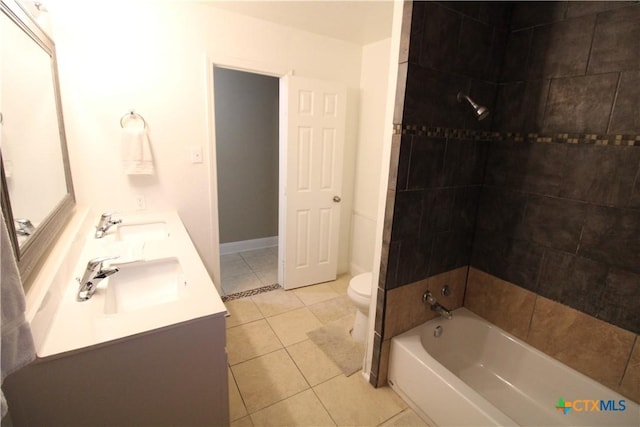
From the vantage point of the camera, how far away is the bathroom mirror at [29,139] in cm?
100

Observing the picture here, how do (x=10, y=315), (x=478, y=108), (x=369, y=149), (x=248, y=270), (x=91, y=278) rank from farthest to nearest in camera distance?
(x=248, y=270) < (x=369, y=149) < (x=478, y=108) < (x=91, y=278) < (x=10, y=315)

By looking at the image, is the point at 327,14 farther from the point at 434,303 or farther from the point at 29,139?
the point at 434,303

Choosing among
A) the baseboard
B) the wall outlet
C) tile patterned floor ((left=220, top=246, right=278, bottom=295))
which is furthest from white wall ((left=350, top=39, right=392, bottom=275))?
the wall outlet

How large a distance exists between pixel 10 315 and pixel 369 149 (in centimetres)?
260

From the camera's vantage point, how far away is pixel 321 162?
273 centimetres

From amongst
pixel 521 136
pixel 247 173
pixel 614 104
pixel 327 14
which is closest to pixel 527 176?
pixel 521 136

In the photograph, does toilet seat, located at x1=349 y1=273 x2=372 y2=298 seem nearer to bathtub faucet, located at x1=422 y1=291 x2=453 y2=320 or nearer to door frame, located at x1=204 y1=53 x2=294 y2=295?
bathtub faucet, located at x1=422 y1=291 x2=453 y2=320

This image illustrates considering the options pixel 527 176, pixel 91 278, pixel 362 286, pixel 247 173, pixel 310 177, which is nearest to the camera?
pixel 91 278

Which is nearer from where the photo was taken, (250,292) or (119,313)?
(119,313)

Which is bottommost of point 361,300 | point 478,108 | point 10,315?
point 361,300

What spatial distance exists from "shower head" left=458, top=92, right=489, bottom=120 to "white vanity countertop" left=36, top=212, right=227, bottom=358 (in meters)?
1.41

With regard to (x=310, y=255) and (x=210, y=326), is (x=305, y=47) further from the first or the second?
(x=210, y=326)

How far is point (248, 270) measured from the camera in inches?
128

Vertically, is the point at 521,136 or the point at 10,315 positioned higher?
the point at 521,136
